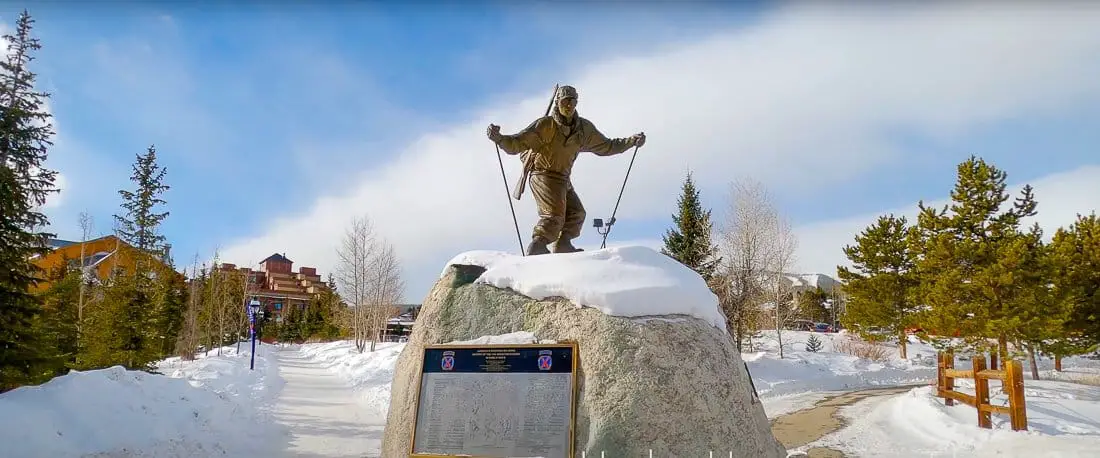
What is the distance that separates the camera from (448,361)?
445 cm

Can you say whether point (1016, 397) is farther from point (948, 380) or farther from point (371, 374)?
point (371, 374)

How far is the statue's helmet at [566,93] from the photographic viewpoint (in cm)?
538

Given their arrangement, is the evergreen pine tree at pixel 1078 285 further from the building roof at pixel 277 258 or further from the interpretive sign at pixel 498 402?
the building roof at pixel 277 258

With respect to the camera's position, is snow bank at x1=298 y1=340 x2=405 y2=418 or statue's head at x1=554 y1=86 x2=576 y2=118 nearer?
statue's head at x1=554 y1=86 x2=576 y2=118

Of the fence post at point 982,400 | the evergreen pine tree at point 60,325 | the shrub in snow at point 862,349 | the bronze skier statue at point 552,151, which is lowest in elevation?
the shrub in snow at point 862,349

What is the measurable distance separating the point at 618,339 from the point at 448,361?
1.28 metres

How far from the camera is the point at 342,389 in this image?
1631 cm

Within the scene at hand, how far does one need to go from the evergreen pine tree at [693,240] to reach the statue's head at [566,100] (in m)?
17.9

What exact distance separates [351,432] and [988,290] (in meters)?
17.7

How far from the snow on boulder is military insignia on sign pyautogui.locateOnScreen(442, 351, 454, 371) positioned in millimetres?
136

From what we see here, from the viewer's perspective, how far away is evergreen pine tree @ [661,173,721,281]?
75.4 ft

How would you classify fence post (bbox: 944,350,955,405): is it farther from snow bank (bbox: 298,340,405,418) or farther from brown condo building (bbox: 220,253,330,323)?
brown condo building (bbox: 220,253,330,323)

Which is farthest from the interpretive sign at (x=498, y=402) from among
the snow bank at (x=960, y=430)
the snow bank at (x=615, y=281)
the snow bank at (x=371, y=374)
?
the snow bank at (x=371, y=374)

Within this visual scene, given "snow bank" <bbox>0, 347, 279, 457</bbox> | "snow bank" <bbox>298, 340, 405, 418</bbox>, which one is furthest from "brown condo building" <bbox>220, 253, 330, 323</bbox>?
"snow bank" <bbox>0, 347, 279, 457</bbox>
